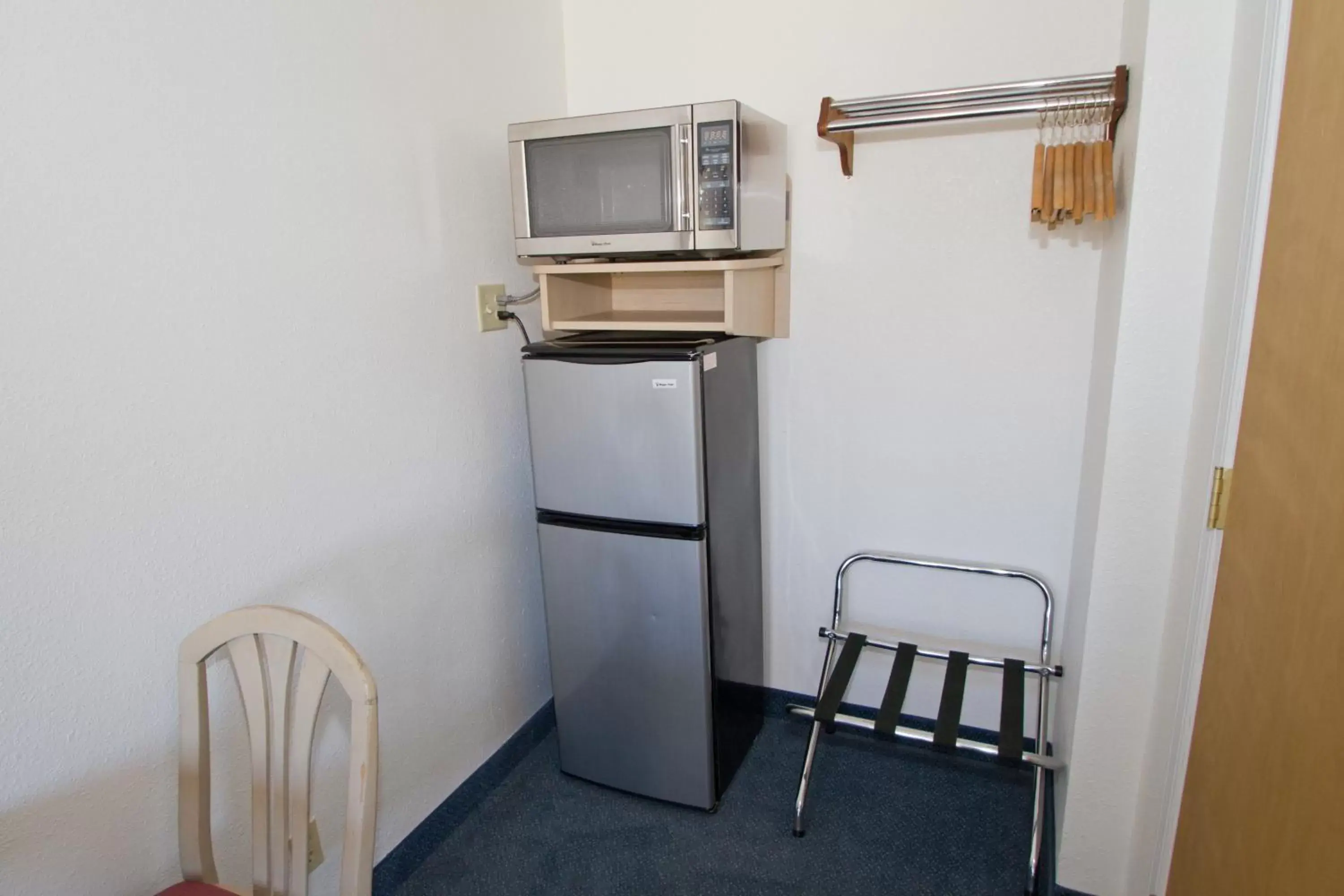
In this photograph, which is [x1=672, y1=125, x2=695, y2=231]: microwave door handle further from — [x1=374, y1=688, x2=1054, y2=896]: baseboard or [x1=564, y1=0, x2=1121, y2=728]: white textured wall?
[x1=374, y1=688, x2=1054, y2=896]: baseboard

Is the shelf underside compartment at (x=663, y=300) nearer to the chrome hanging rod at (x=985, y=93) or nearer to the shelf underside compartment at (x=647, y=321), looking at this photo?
the shelf underside compartment at (x=647, y=321)

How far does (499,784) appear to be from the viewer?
204 cm

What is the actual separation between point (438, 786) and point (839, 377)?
4.69ft

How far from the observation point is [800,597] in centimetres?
220

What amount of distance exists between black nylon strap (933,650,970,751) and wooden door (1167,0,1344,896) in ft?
1.85

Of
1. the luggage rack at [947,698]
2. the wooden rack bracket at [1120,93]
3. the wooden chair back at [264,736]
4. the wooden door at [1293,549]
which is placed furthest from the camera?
the luggage rack at [947,698]

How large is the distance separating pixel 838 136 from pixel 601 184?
577 millimetres

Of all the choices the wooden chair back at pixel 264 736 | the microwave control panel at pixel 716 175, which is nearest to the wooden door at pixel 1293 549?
the microwave control panel at pixel 716 175

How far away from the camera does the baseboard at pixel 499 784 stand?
169 centimetres

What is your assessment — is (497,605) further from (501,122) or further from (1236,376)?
(1236,376)

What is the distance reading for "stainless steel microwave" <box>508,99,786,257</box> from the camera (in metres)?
1.57

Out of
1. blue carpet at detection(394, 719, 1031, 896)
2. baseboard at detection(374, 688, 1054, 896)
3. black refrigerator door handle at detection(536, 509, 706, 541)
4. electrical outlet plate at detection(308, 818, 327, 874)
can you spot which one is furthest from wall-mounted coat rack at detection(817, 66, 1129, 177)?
electrical outlet plate at detection(308, 818, 327, 874)

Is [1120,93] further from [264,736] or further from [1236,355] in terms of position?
[264,736]

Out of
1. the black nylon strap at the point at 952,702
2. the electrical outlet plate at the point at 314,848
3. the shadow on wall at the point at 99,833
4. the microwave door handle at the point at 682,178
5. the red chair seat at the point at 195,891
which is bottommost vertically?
the electrical outlet plate at the point at 314,848
